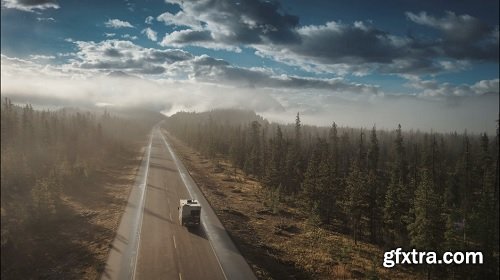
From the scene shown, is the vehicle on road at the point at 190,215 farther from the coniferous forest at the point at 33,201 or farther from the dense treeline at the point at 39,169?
the dense treeline at the point at 39,169

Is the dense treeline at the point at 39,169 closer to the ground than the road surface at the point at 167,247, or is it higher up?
higher up

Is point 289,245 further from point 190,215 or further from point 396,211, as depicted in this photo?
point 396,211

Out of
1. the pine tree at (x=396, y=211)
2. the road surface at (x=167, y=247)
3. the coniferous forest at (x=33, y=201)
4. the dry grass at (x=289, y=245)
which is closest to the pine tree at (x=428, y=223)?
the dry grass at (x=289, y=245)

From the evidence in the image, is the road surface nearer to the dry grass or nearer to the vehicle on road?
the vehicle on road

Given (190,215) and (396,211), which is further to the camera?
(396,211)

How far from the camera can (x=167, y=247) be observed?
35406 mm

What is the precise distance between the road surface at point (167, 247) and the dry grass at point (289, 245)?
190 cm

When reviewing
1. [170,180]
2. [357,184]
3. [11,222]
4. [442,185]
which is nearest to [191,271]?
[11,222]

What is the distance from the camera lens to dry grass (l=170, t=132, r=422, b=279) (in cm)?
3341

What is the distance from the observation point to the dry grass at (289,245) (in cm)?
3341

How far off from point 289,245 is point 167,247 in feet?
46.1

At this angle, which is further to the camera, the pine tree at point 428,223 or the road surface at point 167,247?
the pine tree at point 428,223

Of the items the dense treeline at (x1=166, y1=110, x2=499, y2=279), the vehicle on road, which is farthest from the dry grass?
the vehicle on road

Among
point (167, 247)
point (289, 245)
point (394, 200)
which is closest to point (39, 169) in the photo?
point (167, 247)
